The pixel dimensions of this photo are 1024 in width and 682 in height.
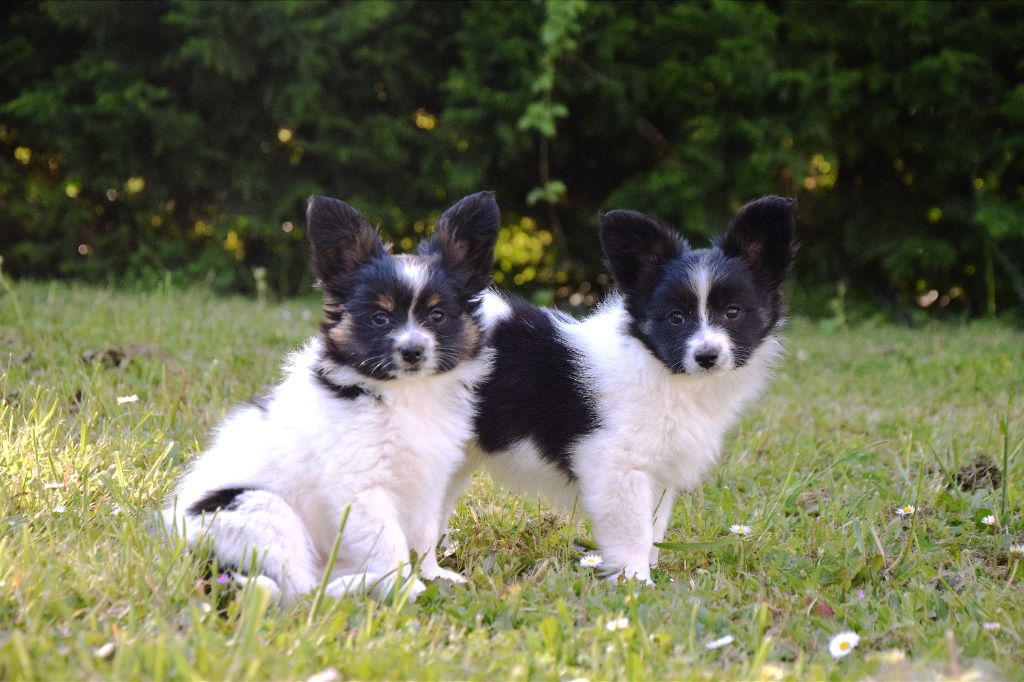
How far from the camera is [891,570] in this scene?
3.77 meters

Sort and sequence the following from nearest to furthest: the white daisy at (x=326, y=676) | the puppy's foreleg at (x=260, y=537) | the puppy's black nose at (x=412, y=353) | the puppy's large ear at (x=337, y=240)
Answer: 1. the white daisy at (x=326, y=676)
2. the puppy's foreleg at (x=260, y=537)
3. the puppy's black nose at (x=412, y=353)
4. the puppy's large ear at (x=337, y=240)

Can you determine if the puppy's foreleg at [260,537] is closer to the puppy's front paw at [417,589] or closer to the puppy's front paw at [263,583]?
the puppy's front paw at [263,583]

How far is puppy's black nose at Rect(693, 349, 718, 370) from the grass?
67 cm

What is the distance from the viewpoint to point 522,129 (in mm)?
8664

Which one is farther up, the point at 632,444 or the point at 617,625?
the point at 632,444

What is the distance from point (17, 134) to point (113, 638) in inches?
324

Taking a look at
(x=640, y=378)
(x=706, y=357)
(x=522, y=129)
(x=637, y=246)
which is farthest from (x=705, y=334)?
(x=522, y=129)

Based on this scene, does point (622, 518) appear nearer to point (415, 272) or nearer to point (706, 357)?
point (706, 357)

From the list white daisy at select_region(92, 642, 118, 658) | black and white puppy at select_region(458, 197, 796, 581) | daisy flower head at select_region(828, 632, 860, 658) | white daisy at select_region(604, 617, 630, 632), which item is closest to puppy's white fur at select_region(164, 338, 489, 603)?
black and white puppy at select_region(458, 197, 796, 581)

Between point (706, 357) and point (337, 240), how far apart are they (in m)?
1.42

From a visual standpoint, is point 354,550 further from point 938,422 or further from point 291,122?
point 291,122

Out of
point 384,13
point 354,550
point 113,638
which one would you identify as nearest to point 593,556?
point 354,550

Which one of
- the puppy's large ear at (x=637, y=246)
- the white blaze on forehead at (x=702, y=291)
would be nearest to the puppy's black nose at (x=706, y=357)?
the white blaze on forehead at (x=702, y=291)

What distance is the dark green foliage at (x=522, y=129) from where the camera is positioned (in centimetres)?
855
